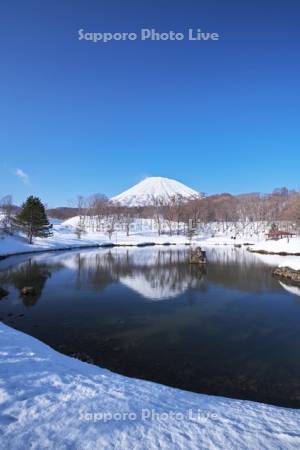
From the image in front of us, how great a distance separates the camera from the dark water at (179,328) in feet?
30.4

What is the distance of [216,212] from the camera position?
13238 cm

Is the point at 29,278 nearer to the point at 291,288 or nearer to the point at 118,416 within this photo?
the point at 291,288

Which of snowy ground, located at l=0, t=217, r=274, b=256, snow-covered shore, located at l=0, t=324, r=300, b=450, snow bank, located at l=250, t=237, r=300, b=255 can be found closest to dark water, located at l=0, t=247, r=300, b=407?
snow-covered shore, located at l=0, t=324, r=300, b=450

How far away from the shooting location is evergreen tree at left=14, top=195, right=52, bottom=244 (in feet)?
187

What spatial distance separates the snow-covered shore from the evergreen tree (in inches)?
2085

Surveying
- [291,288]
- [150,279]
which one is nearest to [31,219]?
[150,279]

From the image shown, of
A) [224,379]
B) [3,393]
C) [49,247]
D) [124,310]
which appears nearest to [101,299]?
[124,310]

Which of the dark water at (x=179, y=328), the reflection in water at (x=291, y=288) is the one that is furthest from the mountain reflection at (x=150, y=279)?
the reflection in water at (x=291, y=288)

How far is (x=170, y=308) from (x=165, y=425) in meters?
12.0

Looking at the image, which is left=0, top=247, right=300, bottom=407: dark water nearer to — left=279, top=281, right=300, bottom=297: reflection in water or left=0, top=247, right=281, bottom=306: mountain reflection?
left=0, top=247, right=281, bottom=306: mountain reflection

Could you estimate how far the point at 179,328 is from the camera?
13773 millimetres

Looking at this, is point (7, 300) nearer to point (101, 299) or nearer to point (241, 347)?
point (101, 299)

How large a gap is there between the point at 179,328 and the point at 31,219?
164 feet

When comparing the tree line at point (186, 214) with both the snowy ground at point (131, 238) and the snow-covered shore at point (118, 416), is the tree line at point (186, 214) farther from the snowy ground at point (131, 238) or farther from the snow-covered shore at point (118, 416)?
the snow-covered shore at point (118, 416)
